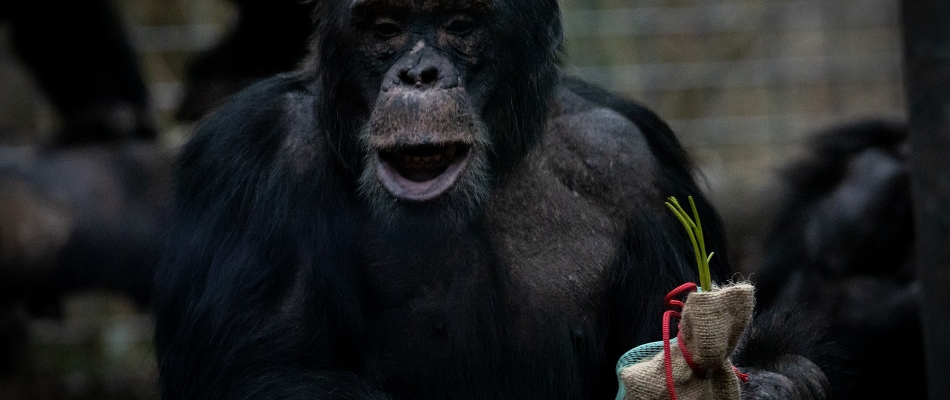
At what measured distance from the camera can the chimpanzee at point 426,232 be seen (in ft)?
11.1

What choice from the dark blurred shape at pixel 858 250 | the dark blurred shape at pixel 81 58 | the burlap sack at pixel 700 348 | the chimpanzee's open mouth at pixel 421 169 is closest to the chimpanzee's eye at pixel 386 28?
the chimpanzee's open mouth at pixel 421 169

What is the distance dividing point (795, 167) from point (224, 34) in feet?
10.6

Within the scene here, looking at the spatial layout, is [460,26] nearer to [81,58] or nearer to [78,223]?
[78,223]

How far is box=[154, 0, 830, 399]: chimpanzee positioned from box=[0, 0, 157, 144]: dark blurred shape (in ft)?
13.5

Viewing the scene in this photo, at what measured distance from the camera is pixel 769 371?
342 centimetres

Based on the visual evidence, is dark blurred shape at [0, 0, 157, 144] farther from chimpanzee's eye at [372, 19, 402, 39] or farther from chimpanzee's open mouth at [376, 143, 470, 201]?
chimpanzee's open mouth at [376, 143, 470, 201]

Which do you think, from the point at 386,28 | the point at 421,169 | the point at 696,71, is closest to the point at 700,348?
the point at 421,169

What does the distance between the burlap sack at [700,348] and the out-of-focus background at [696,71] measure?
646 cm

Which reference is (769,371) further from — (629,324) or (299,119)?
(299,119)

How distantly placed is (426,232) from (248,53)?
3313 millimetres

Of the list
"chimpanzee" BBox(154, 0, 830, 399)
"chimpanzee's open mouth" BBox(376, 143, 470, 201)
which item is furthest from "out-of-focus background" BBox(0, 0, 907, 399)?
"chimpanzee's open mouth" BBox(376, 143, 470, 201)

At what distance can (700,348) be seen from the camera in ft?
8.95

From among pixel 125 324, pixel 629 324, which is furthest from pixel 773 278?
pixel 125 324

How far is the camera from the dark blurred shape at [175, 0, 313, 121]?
20.3 ft
